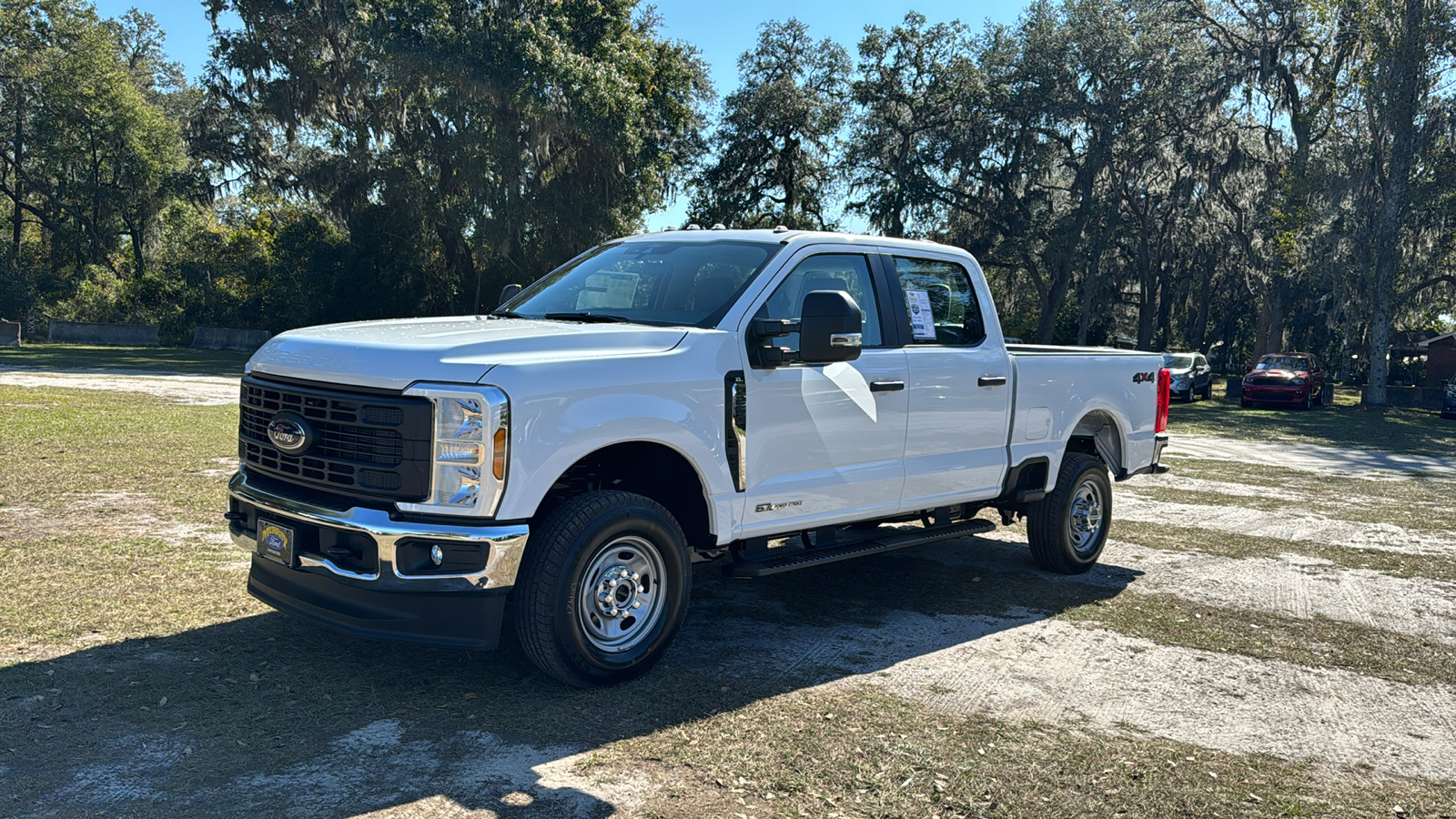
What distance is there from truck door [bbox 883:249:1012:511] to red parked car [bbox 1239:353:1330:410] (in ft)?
96.0

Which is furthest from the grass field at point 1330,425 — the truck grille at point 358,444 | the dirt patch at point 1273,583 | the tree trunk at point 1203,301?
the truck grille at point 358,444

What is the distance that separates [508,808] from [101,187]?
51.5 metres

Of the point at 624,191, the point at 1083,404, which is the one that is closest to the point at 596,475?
the point at 1083,404

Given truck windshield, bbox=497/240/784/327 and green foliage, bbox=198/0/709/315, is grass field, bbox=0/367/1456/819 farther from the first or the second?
green foliage, bbox=198/0/709/315

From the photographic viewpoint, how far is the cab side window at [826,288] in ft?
19.0

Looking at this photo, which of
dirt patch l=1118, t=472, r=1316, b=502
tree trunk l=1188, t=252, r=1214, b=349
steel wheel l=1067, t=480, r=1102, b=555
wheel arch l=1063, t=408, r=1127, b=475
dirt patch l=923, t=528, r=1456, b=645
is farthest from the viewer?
tree trunk l=1188, t=252, r=1214, b=349

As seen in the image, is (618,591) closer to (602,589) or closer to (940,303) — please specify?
(602,589)

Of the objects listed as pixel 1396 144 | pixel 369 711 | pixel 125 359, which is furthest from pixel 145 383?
pixel 1396 144

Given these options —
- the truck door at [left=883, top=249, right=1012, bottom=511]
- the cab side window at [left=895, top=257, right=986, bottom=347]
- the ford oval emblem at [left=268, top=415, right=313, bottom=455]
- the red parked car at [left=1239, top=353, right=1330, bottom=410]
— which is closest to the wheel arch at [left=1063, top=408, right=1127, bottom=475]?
the truck door at [left=883, top=249, right=1012, bottom=511]

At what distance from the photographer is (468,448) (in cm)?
449

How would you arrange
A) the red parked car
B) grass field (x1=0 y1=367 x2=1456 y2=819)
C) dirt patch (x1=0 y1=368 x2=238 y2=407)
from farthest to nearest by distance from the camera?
the red parked car, dirt patch (x1=0 y1=368 x2=238 y2=407), grass field (x1=0 y1=367 x2=1456 y2=819)

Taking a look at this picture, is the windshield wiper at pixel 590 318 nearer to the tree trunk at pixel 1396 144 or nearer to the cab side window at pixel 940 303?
the cab side window at pixel 940 303

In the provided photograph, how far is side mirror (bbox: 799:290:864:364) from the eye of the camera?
5.37 m

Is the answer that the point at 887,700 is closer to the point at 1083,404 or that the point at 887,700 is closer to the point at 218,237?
the point at 1083,404
